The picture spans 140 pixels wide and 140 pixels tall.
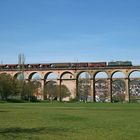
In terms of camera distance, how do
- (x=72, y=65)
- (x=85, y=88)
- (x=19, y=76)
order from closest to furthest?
(x=19, y=76) → (x=72, y=65) → (x=85, y=88)

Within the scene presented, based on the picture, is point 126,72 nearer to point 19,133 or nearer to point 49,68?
point 49,68

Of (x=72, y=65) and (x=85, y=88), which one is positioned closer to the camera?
(x=72, y=65)

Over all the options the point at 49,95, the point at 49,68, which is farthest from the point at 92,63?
the point at 49,95

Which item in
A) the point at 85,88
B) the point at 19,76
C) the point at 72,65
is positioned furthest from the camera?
Answer: the point at 85,88

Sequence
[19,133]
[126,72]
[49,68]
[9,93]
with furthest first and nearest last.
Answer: [49,68], [126,72], [9,93], [19,133]

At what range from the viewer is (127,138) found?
14.0 meters

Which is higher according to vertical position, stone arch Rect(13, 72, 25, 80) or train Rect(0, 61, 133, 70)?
train Rect(0, 61, 133, 70)

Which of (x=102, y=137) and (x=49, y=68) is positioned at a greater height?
(x=49, y=68)

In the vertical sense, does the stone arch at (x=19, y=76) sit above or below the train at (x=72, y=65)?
below

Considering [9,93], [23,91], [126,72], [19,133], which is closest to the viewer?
[19,133]

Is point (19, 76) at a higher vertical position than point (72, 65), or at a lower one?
lower

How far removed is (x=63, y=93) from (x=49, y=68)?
11.2 meters

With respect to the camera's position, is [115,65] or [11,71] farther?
[11,71]

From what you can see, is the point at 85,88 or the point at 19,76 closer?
the point at 19,76
